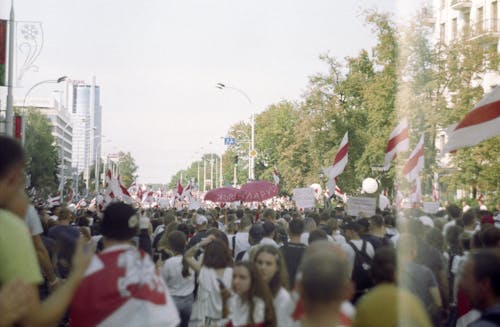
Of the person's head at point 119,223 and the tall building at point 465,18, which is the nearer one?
the person's head at point 119,223

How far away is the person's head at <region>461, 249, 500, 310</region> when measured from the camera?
4.30m

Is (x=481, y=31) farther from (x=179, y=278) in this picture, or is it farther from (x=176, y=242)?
(x=179, y=278)

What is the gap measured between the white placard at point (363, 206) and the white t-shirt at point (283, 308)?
345 inches

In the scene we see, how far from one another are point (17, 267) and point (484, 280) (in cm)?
229

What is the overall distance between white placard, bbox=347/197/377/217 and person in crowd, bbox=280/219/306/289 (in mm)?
5541

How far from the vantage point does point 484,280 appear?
14.3ft

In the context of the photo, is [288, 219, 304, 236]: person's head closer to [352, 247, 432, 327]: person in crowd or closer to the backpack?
the backpack

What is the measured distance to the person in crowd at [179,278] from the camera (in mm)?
9656

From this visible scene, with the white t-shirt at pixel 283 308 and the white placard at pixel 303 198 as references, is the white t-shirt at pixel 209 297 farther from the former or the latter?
the white placard at pixel 303 198

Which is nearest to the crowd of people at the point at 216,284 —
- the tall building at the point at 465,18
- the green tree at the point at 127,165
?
the tall building at the point at 465,18

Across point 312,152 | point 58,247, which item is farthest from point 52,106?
point 58,247

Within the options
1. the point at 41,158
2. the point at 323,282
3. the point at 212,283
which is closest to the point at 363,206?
the point at 212,283

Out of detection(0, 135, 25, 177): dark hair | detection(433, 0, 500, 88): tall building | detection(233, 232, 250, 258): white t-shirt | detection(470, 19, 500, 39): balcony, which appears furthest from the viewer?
detection(433, 0, 500, 88): tall building

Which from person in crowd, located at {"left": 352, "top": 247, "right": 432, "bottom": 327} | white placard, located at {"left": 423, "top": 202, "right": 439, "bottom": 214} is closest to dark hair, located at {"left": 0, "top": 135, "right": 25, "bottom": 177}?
person in crowd, located at {"left": 352, "top": 247, "right": 432, "bottom": 327}
